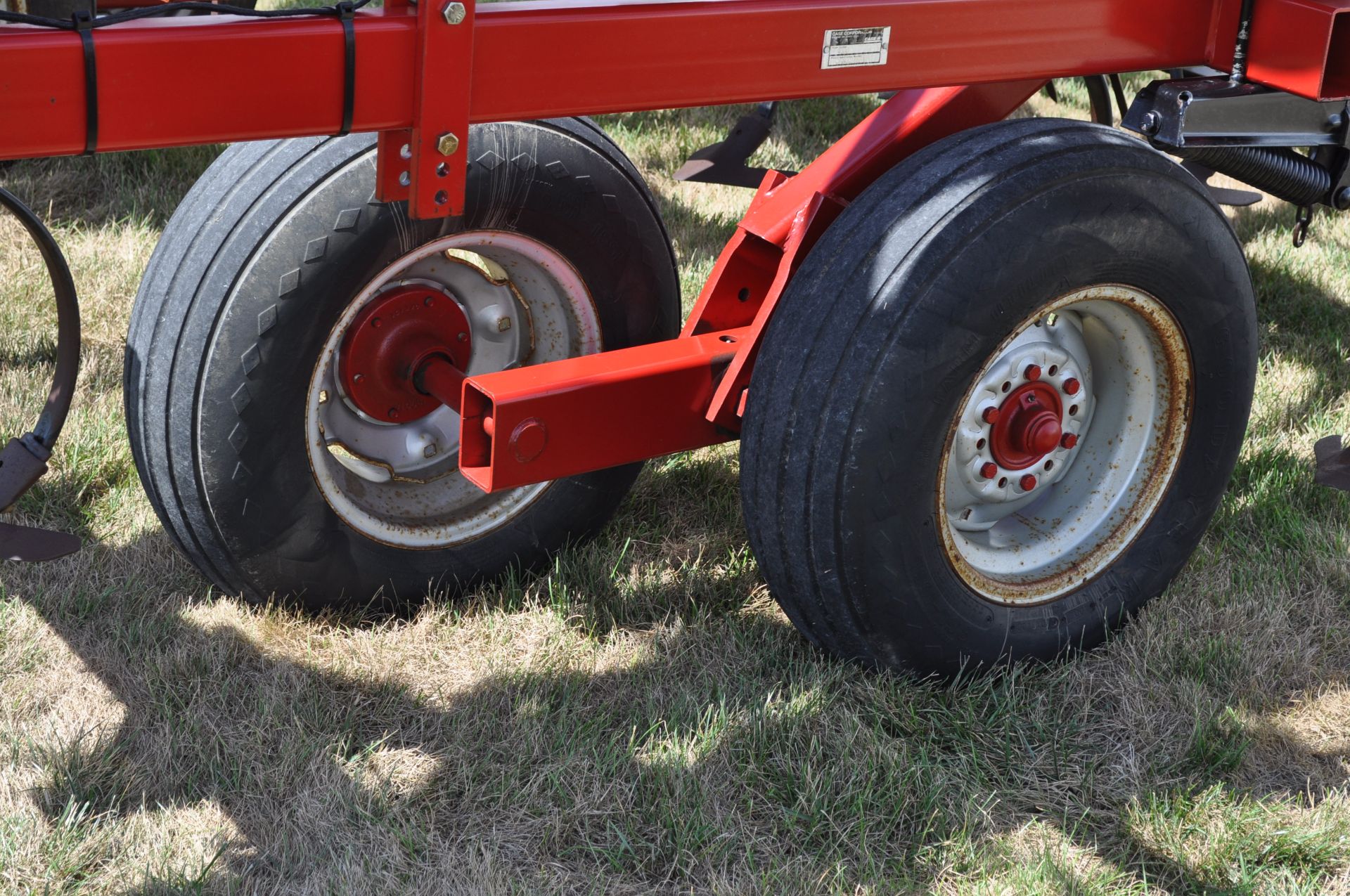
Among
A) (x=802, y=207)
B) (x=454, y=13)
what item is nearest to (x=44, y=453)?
(x=454, y=13)

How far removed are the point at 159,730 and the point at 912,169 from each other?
1.73m

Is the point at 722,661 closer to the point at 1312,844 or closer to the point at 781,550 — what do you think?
the point at 781,550

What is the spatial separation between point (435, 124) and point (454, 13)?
0.17 meters

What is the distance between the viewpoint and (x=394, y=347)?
276 cm

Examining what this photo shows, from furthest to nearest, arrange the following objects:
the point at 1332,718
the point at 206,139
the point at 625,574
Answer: the point at 625,574 → the point at 1332,718 → the point at 206,139

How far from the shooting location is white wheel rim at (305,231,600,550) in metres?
2.76

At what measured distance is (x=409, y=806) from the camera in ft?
7.61

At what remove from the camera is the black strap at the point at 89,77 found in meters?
1.70

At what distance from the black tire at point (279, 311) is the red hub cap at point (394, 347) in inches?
4.8

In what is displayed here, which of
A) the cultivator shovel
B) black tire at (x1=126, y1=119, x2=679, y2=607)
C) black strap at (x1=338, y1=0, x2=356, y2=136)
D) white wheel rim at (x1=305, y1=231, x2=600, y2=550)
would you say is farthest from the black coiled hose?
the cultivator shovel

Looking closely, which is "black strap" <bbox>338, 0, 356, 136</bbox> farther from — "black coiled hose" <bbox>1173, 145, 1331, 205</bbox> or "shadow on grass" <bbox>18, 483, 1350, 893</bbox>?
"black coiled hose" <bbox>1173, 145, 1331, 205</bbox>

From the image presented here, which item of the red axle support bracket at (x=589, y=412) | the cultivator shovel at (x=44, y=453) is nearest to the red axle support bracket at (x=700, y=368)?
the red axle support bracket at (x=589, y=412)

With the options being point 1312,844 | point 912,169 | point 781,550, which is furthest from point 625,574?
point 1312,844

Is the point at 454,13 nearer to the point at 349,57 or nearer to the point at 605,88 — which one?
the point at 349,57
